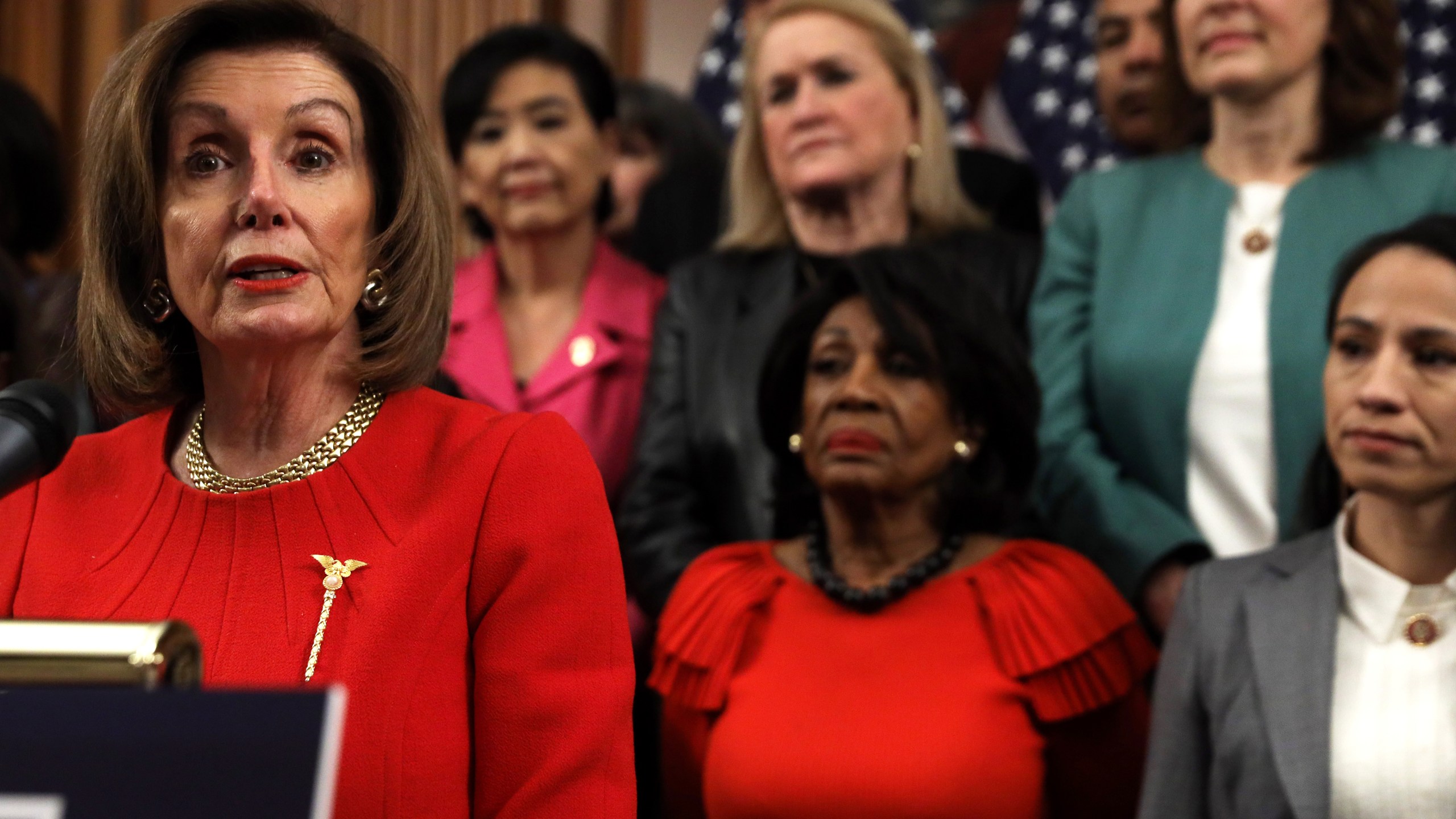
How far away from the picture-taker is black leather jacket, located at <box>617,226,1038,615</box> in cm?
312

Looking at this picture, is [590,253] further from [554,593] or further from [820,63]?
[554,593]

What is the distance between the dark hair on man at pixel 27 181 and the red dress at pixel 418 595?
213cm

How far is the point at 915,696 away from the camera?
2625 mm

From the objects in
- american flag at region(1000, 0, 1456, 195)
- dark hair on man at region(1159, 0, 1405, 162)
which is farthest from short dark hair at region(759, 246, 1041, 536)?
american flag at region(1000, 0, 1456, 195)

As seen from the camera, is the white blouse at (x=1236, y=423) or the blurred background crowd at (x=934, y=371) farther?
the white blouse at (x=1236, y=423)

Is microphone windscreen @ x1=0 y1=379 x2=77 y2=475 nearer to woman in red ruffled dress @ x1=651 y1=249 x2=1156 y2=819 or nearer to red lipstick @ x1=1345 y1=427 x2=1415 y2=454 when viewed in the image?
woman in red ruffled dress @ x1=651 y1=249 x2=1156 y2=819

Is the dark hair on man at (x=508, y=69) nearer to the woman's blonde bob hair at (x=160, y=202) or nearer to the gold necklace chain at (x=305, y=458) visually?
the woman's blonde bob hair at (x=160, y=202)

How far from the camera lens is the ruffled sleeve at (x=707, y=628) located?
2.77 meters

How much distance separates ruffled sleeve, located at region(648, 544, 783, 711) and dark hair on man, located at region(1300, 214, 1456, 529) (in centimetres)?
88

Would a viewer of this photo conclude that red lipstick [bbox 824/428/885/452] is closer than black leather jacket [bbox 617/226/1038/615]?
Yes

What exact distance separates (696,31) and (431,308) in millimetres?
3905

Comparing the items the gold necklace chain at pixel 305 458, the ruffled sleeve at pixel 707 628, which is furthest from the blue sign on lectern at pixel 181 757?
the ruffled sleeve at pixel 707 628

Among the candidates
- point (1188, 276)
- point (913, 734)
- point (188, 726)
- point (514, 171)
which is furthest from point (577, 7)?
point (188, 726)

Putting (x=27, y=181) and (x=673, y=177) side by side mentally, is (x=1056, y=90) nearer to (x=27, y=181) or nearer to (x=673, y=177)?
(x=673, y=177)
